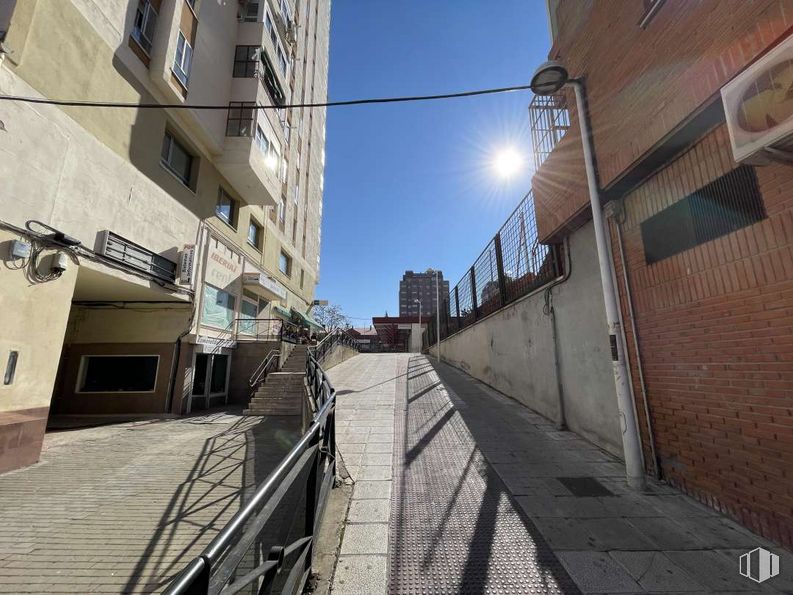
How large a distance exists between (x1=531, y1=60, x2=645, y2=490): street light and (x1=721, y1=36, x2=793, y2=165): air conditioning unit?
1.77 meters

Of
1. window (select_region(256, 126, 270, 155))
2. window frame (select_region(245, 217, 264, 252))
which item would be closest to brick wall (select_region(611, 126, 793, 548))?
window (select_region(256, 126, 270, 155))

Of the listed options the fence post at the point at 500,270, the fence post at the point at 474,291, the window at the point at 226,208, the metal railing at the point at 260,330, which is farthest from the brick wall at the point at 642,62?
the metal railing at the point at 260,330

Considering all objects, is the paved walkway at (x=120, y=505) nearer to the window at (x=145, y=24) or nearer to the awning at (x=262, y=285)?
the awning at (x=262, y=285)

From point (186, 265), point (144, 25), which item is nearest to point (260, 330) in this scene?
point (186, 265)

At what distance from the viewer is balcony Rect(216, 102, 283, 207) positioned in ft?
42.5

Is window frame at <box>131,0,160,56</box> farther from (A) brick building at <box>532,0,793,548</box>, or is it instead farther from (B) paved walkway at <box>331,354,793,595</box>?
(B) paved walkway at <box>331,354,793,595</box>

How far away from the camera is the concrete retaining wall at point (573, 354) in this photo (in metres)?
5.15

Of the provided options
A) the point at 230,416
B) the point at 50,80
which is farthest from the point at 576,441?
the point at 50,80

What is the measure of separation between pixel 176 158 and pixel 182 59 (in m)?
3.12

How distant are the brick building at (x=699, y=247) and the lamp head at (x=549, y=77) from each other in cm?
70

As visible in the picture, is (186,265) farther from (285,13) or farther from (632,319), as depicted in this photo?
(285,13)

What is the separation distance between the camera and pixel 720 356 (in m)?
A: 3.29

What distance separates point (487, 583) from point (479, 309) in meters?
10.9

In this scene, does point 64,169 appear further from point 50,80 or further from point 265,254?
point 265,254
